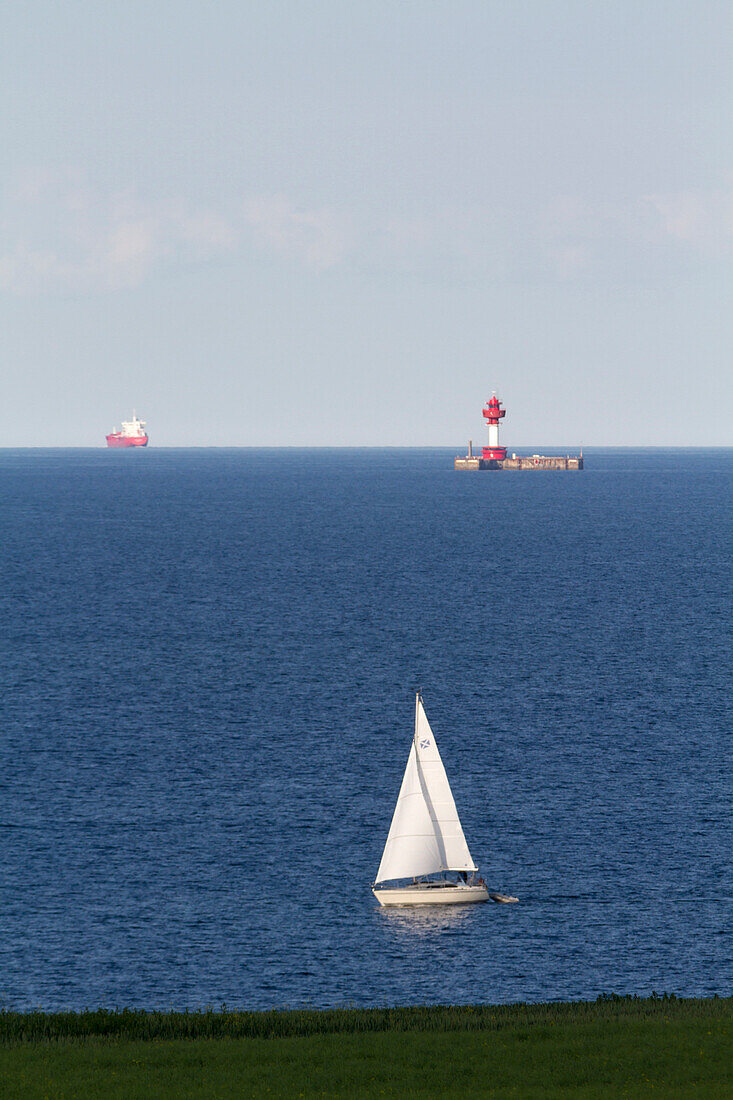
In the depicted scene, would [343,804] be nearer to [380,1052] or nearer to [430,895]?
[430,895]

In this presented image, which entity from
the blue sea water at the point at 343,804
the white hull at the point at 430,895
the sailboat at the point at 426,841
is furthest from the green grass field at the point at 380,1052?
the sailboat at the point at 426,841

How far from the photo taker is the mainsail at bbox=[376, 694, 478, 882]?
200ft

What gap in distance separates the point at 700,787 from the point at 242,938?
100.0 ft

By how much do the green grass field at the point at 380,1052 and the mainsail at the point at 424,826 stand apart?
1625 cm

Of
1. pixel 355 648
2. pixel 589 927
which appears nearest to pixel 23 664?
pixel 355 648

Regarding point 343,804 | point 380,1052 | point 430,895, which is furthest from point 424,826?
point 380,1052

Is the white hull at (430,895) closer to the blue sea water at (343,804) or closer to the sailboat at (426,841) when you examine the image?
the sailboat at (426,841)

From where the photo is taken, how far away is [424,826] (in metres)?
61.4

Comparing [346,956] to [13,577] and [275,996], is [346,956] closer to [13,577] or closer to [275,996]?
[275,996]

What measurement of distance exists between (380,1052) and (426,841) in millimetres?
23189

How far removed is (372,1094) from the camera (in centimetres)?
3444

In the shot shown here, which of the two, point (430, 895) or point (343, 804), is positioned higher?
point (343, 804)

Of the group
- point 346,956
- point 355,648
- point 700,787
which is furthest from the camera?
point 355,648

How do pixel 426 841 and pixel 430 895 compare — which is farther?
pixel 426 841
